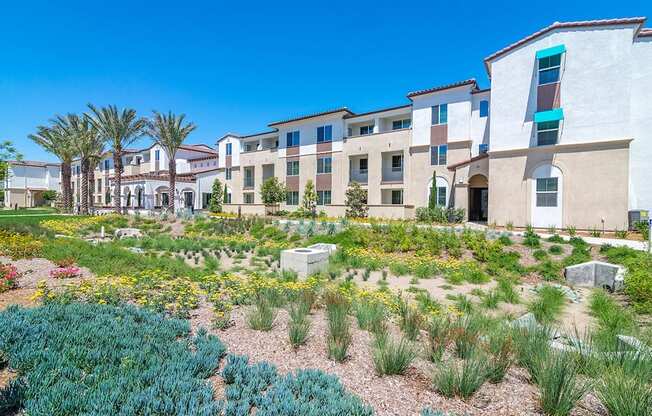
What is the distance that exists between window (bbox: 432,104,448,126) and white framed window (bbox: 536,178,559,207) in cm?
931

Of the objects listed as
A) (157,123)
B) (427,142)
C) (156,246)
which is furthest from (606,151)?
(157,123)

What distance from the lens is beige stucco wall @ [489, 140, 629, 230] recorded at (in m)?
17.8

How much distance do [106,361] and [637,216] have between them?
25.8 m

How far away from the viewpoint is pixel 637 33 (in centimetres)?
1819

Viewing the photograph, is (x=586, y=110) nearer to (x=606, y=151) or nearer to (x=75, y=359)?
(x=606, y=151)

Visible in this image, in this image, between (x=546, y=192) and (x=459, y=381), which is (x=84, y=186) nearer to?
(x=459, y=381)

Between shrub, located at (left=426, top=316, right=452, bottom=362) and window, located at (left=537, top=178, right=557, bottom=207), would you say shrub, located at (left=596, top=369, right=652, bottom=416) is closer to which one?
shrub, located at (left=426, top=316, right=452, bottom=362)

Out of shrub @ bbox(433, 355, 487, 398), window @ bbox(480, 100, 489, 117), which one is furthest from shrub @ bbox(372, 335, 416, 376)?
window @ bbox(480, 100, 489, 117)

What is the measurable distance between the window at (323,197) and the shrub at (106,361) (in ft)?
93.6

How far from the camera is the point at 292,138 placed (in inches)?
1439

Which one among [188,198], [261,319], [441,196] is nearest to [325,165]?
[441,196]

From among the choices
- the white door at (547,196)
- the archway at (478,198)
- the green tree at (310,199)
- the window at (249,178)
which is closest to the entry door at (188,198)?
the window at (249,178)

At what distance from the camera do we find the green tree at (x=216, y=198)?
3938 cm

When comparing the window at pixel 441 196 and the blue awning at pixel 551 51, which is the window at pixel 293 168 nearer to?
the window at pixel 441 196
